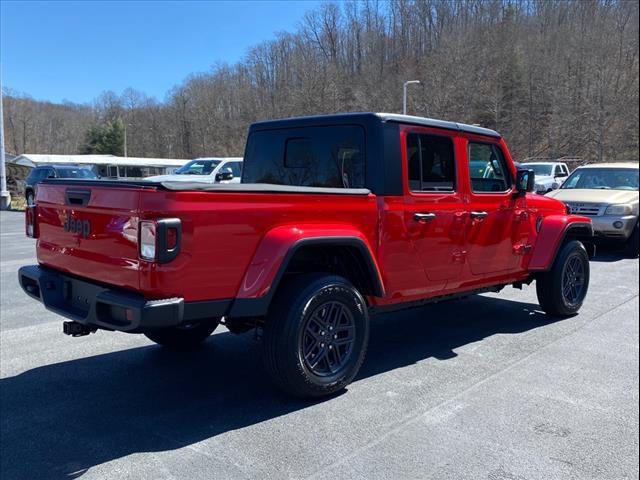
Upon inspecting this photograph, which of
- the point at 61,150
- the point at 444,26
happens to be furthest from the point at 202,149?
the point at 444,26

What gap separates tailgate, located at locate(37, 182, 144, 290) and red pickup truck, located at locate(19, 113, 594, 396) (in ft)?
0.04

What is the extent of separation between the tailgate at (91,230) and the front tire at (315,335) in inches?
40.2

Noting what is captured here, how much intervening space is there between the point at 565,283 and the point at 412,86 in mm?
52579

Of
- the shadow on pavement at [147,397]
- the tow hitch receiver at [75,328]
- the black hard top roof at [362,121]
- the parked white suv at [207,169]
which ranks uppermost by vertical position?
the parked white suv at [207,169]

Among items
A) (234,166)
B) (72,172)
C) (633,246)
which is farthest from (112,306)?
(72,172)

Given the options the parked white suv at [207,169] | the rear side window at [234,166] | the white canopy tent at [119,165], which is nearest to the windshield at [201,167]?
the parked white suv at [207,169]

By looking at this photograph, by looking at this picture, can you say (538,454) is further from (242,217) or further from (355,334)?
(242,217)

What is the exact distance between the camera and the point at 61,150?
99562 mm

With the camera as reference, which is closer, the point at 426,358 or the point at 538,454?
the point at 538,454

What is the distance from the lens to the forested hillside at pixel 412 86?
11.2 meters

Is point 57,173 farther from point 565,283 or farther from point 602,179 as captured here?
point 565,283

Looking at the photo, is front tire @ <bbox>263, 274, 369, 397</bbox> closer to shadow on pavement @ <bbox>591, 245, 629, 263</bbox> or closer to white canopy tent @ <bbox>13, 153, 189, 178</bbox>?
shadow on pavement @ <bbox>591, 245, 629, 263</bbox>

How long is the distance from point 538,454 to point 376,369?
5.55 feet

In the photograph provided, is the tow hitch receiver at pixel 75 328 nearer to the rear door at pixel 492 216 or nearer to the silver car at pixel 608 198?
the rear door at pixel 492 216
